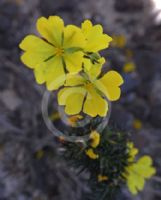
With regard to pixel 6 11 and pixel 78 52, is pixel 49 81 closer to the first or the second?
pixel 78 52

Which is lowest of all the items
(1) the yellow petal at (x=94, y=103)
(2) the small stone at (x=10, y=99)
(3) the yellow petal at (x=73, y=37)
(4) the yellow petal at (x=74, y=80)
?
(2) the small stone at (x=10, y=99)

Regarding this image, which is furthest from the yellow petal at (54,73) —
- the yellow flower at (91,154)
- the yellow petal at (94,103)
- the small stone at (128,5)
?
the small stone at (128,5)

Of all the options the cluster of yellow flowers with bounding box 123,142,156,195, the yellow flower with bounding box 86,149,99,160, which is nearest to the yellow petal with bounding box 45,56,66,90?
the yellow flower with bounding box 86,149,99,160

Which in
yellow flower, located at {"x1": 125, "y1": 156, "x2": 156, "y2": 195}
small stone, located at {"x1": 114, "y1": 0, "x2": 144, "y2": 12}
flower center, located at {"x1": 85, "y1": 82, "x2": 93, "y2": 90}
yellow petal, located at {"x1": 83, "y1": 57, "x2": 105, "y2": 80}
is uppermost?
small stone, located at {"x1": 114, "y1": 0, "x2": 144, "y2": 12}

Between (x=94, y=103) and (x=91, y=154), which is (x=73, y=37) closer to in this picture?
(x=94, y=103)

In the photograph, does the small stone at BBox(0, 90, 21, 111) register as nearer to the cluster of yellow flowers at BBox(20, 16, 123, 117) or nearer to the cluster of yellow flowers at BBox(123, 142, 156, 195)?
the cluster of yellow flowers at BBox(123, 142, 156, 195)

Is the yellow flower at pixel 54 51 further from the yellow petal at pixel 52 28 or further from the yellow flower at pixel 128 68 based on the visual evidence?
the yellow flower at pixel 128 68

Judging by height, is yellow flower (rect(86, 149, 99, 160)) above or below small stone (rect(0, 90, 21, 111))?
below
